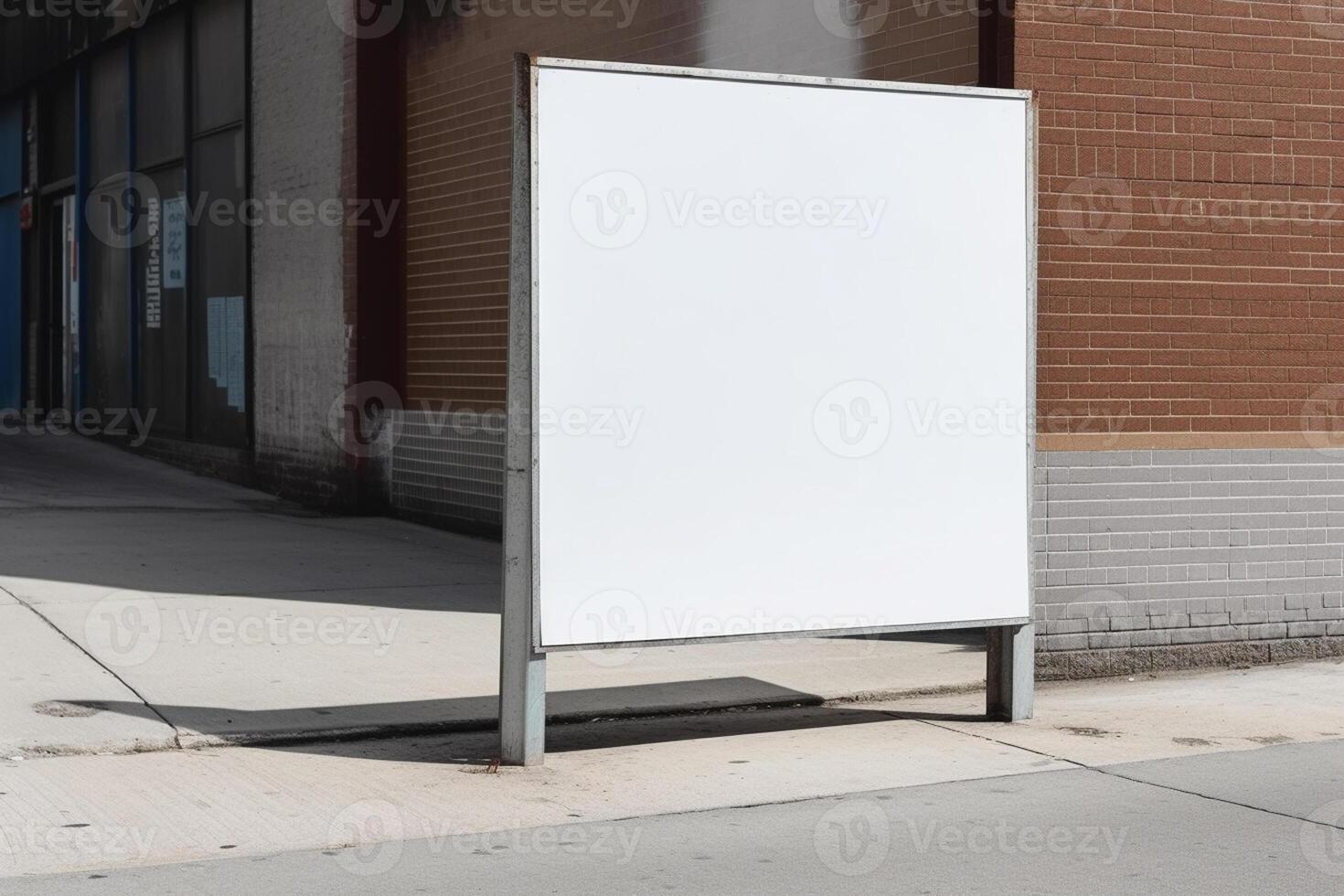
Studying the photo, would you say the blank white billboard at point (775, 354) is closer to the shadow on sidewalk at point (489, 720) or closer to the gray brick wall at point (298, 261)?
the shadow on sidewalk at point (489, 720)

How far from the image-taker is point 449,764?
712 cm

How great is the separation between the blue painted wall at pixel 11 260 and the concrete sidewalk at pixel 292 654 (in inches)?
491

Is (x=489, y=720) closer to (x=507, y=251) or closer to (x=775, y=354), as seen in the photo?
(x=775, y=354)

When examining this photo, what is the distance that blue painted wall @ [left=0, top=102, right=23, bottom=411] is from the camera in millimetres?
25609

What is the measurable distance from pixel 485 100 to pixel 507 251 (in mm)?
1456

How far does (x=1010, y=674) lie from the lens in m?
7.91

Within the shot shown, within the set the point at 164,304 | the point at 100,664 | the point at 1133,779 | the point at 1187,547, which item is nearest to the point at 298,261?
the point at 164,304

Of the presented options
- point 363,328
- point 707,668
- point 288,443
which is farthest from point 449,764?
point 288,443

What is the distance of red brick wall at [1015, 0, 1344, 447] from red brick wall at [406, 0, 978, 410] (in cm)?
163

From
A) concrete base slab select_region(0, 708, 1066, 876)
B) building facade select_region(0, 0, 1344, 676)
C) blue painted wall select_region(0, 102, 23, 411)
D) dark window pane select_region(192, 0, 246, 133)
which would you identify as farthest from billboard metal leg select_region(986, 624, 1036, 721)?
blue painted wall select_region(0, 102, 23, 411)

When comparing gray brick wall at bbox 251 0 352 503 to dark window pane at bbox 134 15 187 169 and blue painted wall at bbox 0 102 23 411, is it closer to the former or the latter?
dark window pane at bbox 134 15 187 169

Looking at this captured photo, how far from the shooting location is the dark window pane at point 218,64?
18516 millimetres

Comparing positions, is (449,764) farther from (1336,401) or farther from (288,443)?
(288,443)

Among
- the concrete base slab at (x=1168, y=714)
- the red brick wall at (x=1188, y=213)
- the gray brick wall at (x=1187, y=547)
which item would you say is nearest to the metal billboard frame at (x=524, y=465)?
the concrete base slab at (x=1168, y=714)
